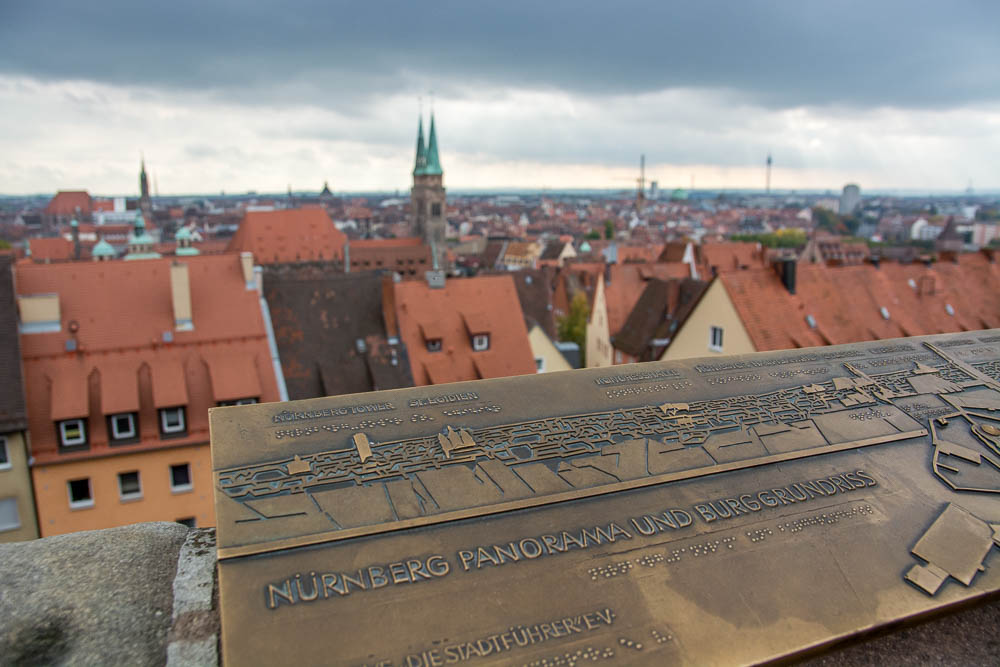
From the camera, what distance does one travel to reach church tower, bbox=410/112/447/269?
113250mm

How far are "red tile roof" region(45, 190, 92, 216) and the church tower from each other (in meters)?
98.1

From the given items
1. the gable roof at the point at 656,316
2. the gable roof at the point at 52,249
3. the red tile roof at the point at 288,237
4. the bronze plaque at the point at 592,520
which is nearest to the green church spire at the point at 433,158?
the red tile roof at the point at 288,237

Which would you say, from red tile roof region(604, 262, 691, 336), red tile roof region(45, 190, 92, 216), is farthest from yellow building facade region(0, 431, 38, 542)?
red tile roof region(45, 190, 92, 216)

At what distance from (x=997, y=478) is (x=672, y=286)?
73.6ft

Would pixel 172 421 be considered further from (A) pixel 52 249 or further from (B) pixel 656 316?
(A) pixel 52 249

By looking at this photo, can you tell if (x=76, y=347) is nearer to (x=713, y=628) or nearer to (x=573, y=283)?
(x=713, y=628)

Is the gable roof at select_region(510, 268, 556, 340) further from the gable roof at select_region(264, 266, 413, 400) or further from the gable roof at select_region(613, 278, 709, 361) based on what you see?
the gable roof at select_region(264, 266, 413, 400)

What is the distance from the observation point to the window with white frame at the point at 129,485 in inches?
711

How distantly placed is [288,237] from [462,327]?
65128 millimetres

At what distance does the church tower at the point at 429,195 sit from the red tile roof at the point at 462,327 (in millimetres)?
86205

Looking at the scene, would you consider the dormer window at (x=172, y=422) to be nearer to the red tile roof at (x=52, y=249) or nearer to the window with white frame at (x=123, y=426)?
the window with white frame at (x=123, y=426)

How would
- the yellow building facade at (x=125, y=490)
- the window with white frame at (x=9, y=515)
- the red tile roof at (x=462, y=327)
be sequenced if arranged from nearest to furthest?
1. the window with white frame at (x=9, y=515)
2. the yellow building facade at (x=125, y=490)
3. the red tile roof at (x=462, y=327)

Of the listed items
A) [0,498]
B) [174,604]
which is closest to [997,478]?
[174,604]

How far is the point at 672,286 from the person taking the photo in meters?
27.7
